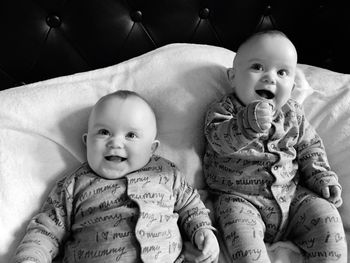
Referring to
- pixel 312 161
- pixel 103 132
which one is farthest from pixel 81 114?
pixel 312 161

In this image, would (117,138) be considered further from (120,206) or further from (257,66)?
(257,66)

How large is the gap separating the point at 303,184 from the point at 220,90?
35 cm

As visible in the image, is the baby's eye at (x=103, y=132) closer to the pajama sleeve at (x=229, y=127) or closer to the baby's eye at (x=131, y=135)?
the baby's eye at (x=131, y=135)

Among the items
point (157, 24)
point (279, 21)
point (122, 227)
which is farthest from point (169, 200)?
point (279, 21)

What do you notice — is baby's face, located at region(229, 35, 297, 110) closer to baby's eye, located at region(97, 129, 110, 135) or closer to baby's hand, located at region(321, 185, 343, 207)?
baby's hand, located at region(321, 185, 343, 207)

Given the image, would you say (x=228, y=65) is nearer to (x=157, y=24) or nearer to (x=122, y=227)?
(x=157, y=24)

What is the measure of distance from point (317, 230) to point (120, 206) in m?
0.47

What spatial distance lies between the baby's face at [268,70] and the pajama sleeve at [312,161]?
0.12 meters

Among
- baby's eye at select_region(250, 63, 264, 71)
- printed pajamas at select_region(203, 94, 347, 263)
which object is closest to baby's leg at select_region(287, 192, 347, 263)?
printed pajamas at select_region(203, 94, 347, 263)

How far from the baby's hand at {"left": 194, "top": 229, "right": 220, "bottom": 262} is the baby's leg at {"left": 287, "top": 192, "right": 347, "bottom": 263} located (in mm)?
224

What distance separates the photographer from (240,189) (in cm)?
102

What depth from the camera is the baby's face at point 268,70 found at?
101cm

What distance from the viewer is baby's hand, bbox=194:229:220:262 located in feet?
2.87

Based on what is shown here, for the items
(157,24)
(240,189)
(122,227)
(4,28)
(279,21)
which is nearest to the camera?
(122,227)
